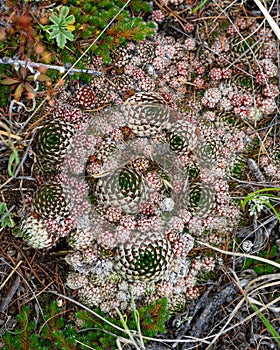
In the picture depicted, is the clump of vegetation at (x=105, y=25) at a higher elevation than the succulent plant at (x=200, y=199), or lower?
higher

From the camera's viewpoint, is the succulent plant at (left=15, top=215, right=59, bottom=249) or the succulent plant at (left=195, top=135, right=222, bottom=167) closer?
the succulent plant at (left=15, top=215, right=59, bottom=249)

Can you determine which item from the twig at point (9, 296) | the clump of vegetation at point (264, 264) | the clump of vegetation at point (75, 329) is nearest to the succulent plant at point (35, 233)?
the twig at point (9, 296)

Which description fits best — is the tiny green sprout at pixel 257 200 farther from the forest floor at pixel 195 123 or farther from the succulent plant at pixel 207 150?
the succulent plant at pixel 207 150

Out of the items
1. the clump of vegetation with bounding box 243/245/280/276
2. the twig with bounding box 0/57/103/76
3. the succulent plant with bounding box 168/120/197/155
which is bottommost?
the clump of vegetation with bounding box 243/245/280/276

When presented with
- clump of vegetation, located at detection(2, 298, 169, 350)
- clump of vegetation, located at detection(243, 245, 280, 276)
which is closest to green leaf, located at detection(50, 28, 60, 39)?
clump of vegetation, located at detection(2, 298, 169, 350)

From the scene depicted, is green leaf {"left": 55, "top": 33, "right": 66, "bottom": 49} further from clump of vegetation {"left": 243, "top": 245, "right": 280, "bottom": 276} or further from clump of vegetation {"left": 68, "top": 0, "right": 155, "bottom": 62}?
clump of vegetation {"left": 243, "top": 245, "right": 280, "bottom": 276}

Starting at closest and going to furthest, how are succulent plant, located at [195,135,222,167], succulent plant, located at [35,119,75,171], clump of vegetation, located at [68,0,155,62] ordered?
succulent plant, located at [35,119,75,171], clump of vegetation, located at [68,0,155,62], succulent plant, located at [195,135,222,167]

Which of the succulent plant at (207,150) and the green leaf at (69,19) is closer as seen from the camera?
the green leaf at (69,19)
